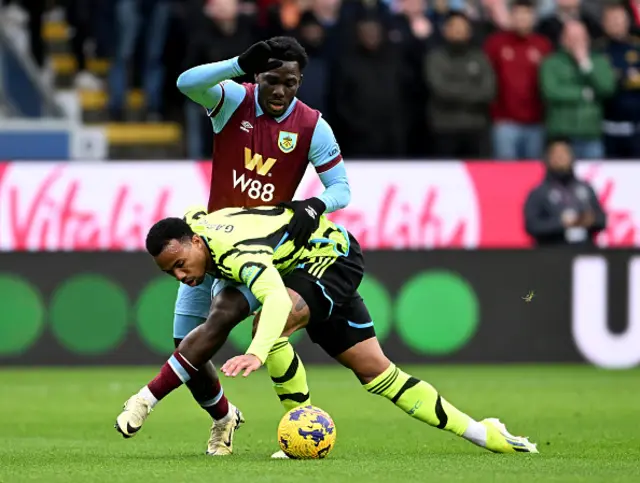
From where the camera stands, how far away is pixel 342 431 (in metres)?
10.1

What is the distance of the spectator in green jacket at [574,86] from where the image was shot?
16484 mm

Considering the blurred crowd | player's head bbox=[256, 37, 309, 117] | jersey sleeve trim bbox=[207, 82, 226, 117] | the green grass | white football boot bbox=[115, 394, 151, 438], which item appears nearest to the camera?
the green grass

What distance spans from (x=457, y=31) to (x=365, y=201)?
7.02ft

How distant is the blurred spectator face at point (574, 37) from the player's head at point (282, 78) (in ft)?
Result: 28.1

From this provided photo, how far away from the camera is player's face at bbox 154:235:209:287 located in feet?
25.2

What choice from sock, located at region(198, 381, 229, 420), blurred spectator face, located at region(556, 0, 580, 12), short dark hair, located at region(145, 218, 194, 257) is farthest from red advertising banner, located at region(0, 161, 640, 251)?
short dark hair, located at region(145, 218, 194, 257)

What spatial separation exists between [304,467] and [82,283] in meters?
7.92

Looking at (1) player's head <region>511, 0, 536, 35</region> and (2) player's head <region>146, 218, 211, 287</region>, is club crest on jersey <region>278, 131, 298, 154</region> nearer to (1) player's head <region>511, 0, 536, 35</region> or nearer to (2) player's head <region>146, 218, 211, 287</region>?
(2) player's head <region>146, 218, 211, 287</region>

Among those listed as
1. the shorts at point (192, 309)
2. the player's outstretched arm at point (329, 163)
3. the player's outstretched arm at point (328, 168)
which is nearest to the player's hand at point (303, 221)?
the player's outstretched arm at point (328, 168)

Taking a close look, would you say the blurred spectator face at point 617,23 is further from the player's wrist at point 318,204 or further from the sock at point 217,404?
the sock at point 217,404

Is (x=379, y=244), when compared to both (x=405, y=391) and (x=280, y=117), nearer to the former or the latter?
(x=280, y=117)

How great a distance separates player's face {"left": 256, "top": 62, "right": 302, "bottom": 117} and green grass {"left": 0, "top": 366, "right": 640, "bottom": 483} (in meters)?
1.99

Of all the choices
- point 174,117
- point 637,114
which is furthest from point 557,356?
point 174,117

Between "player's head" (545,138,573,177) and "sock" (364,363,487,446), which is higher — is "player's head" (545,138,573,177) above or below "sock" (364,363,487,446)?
above
